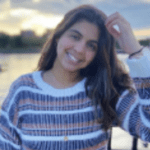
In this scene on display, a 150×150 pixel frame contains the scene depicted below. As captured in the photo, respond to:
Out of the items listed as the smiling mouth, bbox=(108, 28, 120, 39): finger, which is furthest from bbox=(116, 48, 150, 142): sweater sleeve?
the smiling mouth

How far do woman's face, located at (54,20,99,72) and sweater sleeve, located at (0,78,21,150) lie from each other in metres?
0.39

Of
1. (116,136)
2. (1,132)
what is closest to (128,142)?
(116,136)

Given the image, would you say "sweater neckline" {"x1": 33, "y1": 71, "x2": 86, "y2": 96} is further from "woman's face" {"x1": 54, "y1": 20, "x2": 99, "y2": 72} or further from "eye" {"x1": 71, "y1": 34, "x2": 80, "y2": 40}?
"eye" {"x1": 71, "y1": 34, "x2": 80, "y2": 40}

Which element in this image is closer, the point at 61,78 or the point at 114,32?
the point at 114,32

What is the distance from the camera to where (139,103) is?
1088 mm

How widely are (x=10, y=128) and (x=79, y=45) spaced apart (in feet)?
2.07

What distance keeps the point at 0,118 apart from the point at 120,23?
A: 3.00 ft

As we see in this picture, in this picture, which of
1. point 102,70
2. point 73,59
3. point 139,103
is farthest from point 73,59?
point 139,103

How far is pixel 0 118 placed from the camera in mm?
1175

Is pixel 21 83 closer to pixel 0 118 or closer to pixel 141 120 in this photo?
pixel 0 118

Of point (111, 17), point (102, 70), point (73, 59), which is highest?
point (111, 17)

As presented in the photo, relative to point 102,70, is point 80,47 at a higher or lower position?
higher

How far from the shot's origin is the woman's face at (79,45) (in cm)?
115

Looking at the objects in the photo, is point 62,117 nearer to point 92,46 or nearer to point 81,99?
point 81,99
